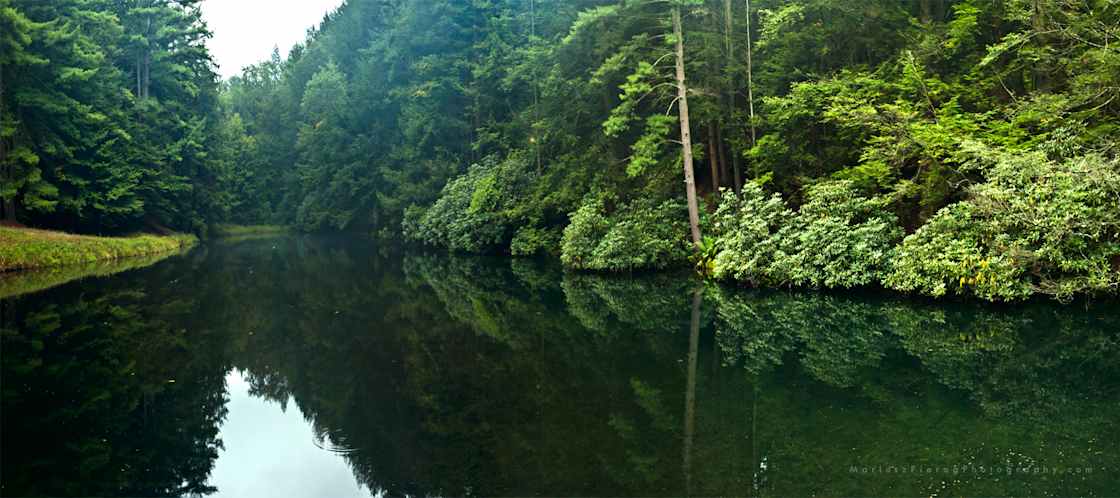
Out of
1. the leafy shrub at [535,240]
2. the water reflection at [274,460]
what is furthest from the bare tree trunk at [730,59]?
the water reflection at [274,460]

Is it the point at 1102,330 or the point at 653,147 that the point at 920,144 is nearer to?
the point at 1102,330

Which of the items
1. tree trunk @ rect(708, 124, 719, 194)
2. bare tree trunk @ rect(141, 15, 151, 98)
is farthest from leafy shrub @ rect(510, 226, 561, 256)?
bare tree trunk @ rect(141, 15, 151, 98)

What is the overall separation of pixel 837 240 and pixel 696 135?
35.0 feet

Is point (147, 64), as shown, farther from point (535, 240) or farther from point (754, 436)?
point (754, 436)

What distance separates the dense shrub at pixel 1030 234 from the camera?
12750mm

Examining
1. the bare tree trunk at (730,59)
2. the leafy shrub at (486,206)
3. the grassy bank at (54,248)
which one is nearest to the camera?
the bare tree trunk at (730,59)

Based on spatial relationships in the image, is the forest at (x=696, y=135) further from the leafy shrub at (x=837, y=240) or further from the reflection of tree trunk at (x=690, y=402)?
the reflection of tree trunk at (x=690, y=402)

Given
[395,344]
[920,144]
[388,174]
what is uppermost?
[388,174]

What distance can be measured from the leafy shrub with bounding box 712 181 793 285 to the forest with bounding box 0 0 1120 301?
0.08m

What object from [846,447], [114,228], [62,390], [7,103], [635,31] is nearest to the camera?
[846,447]

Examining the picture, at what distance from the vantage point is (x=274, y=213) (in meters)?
74.9

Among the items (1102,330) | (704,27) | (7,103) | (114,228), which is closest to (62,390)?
(1102,330)

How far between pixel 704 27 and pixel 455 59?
81.7 feet

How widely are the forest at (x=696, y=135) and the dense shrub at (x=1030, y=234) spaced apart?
1.9 inches
